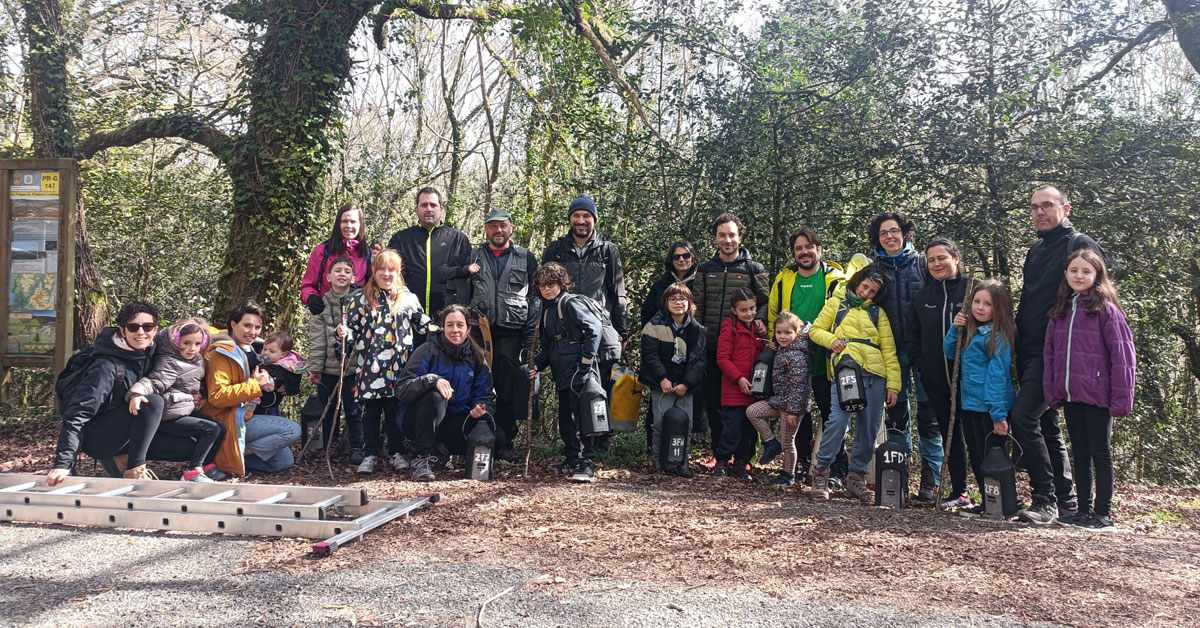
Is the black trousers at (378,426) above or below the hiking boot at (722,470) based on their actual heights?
above

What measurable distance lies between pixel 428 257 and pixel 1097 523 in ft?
17.1

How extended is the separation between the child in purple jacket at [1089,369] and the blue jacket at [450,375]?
3.91 meters

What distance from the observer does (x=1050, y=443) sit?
204 inches

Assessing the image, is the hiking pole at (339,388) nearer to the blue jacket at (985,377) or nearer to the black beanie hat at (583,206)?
the black beanie hat at (583,206)

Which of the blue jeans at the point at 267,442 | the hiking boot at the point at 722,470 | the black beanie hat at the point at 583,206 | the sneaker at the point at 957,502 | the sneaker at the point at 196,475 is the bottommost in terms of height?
the sneaker at the point at 957,502

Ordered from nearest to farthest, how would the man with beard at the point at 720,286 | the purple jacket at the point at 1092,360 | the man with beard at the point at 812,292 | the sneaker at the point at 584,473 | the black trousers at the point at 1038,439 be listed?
the purple jacket at the point at 1092,360 → the black trousers at the point at 1038,439 → the sneaker at the point at 584,473 → the man with beard at the point at 812,292 → the man with beard at the point at 720,286

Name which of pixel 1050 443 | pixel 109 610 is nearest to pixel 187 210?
pixel 109 610

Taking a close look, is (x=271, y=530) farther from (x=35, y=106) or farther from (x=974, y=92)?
(x=35, y=106)

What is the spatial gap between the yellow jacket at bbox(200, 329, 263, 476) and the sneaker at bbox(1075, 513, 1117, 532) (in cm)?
557

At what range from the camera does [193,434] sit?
569 cm

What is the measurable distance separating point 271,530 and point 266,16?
6370 millimetres

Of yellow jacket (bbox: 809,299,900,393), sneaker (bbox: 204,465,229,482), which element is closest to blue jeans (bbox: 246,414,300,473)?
sneaker (bbox: 204,465,229,482)

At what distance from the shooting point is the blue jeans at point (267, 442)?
6.09 m

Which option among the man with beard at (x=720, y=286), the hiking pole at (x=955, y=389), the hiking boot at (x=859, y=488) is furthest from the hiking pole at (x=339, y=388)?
the hiking pole at (x=955, y=389)
